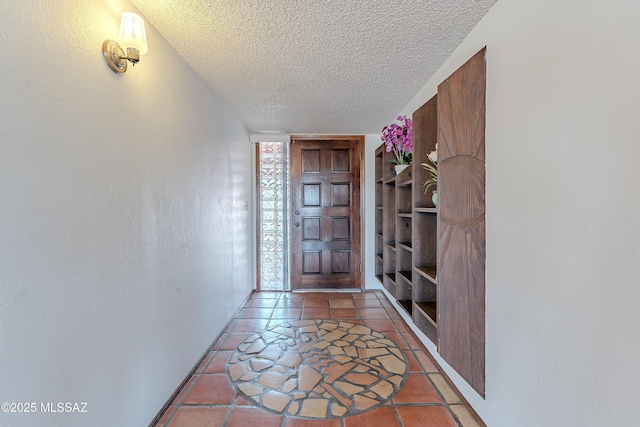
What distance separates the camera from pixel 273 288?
4059 mm

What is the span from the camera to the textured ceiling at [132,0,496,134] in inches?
56.2

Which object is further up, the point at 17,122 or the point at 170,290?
the point at 17,122

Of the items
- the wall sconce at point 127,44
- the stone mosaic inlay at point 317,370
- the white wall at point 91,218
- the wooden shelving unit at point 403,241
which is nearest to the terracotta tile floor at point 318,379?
the stone mosaic inlay at point 317,370

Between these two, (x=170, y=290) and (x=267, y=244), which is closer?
(x=170, y=290)

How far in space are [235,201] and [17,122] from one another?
2328 mm

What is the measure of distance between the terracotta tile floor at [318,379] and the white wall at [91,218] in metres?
0.26

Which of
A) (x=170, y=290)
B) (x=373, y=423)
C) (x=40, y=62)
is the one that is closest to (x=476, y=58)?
(x=40, y=62)

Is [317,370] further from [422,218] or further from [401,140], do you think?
[401,140]

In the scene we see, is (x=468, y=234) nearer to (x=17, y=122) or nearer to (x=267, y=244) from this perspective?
(x=17, y=122)

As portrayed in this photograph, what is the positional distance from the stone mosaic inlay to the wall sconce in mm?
1917
